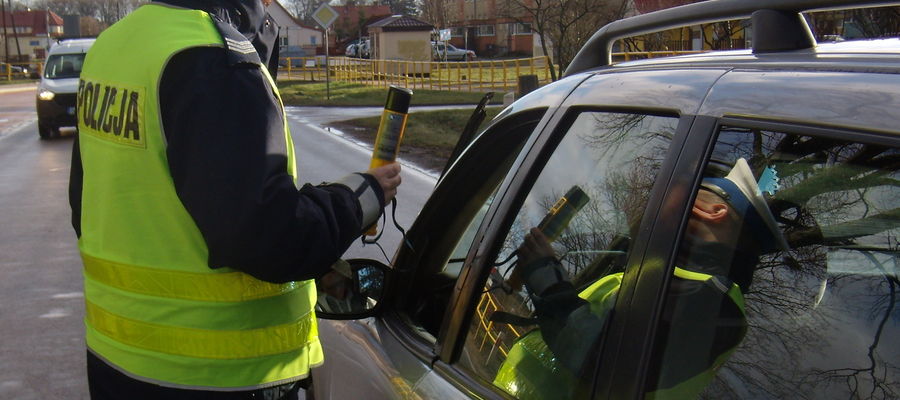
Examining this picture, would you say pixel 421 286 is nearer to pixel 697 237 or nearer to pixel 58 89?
pixel 697 237

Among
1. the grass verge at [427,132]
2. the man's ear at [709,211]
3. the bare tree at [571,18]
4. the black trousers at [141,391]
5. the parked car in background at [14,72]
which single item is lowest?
the grass verge at [427,132]

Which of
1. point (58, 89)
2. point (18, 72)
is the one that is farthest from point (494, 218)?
point (18, 72)

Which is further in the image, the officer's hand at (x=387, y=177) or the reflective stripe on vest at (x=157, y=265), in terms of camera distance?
the officer's hand at (x=387, y=177)

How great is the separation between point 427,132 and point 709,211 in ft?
55.4

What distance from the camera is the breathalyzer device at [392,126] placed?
242 cm

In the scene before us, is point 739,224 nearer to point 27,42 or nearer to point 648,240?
point 648,240

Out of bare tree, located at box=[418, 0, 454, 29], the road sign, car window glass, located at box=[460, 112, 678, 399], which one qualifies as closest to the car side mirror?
car window glass, located at box=[460, 112, 678, 399]

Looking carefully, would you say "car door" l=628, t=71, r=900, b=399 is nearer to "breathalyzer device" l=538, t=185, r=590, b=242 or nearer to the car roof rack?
the car roof rack

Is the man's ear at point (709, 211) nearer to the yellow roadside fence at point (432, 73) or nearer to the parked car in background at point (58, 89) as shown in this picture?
the parked car in background at point (58, 89)

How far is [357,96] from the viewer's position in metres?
32.3

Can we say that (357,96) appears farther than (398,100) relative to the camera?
Yes

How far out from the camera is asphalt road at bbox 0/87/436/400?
5.14 metres

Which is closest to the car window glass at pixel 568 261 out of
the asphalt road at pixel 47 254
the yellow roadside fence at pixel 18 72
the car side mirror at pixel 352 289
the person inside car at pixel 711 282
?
the person inside car at pixel 711 282

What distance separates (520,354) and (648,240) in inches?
19.7
